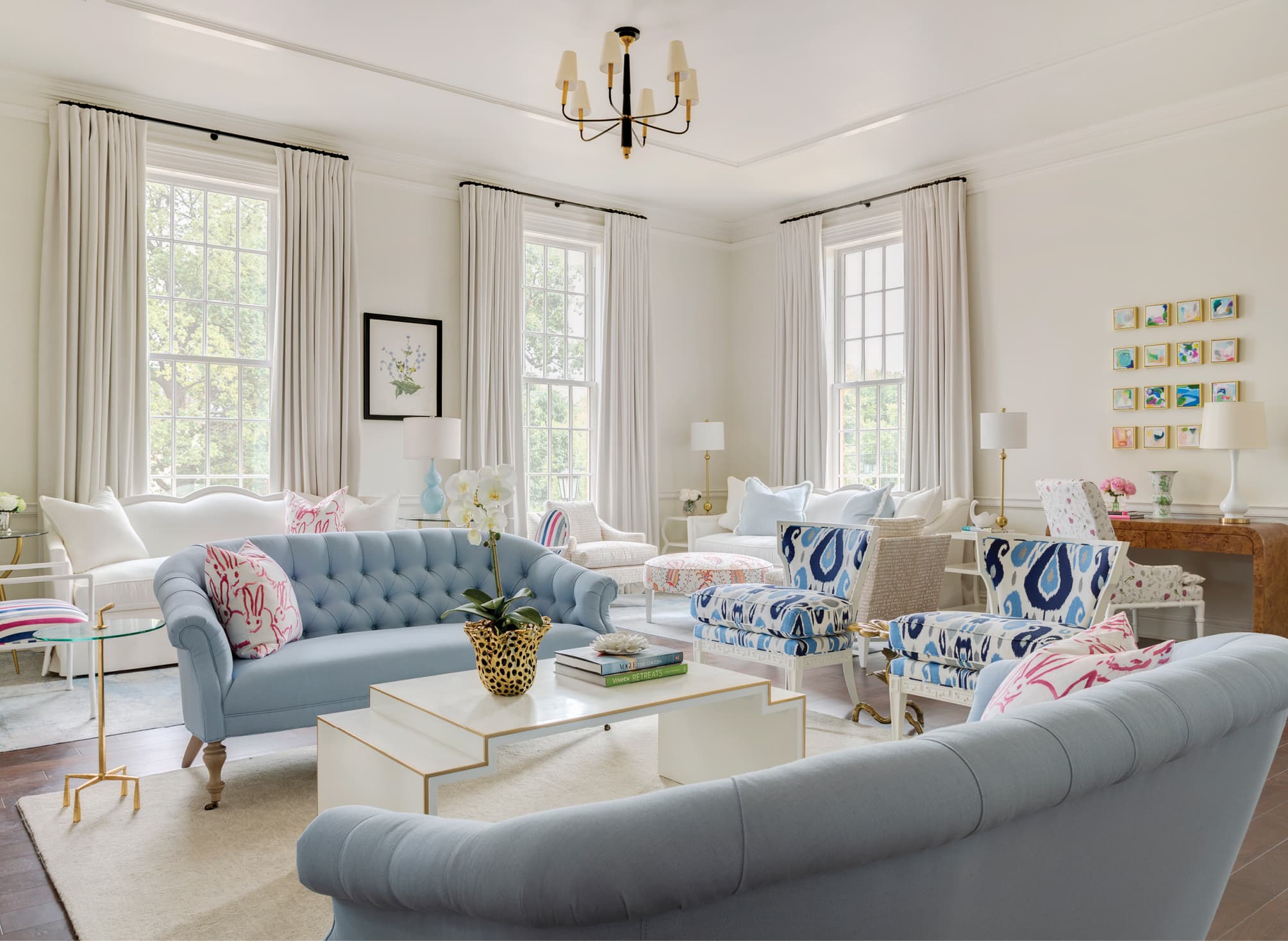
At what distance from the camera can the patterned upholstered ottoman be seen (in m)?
6.05

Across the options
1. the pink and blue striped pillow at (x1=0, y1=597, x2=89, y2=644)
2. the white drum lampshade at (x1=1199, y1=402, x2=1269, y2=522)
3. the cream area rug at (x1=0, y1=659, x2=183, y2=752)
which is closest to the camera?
the pink and blue striped pillow at (x1=0, y1=597, x2=89, y2=644)

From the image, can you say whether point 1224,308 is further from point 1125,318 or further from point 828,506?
point 828,506

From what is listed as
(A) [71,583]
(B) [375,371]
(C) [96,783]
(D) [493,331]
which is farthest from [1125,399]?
(A) [71,583]

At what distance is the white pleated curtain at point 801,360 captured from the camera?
7996mm

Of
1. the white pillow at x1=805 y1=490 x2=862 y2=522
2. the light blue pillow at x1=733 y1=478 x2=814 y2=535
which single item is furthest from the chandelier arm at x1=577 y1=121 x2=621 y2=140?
the white pillow at x1=805 y1=490 x2=862 y2=522

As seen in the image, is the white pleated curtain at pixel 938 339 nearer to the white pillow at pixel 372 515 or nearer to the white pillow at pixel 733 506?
the white pillow at pixel 733 506

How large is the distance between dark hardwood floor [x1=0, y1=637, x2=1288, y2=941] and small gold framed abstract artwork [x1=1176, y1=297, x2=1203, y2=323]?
2809mm

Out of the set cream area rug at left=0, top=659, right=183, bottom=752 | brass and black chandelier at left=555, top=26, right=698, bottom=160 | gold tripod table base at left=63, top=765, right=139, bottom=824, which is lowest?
cream area rug at left=0, top=659, right=183, bottom=752

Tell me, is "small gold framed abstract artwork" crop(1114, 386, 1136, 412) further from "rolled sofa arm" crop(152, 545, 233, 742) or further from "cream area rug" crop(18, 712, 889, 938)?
"rolled sofa arm" crop(152, 545, 233, 742)

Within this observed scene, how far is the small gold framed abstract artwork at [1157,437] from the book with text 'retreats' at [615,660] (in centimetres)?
435

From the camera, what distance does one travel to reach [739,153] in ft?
22.7

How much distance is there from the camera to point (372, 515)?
19.8ft

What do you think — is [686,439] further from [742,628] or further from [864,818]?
[864,818]

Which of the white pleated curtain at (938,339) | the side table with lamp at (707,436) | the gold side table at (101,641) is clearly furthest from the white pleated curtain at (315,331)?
the white pleated curtain at (938,339)
